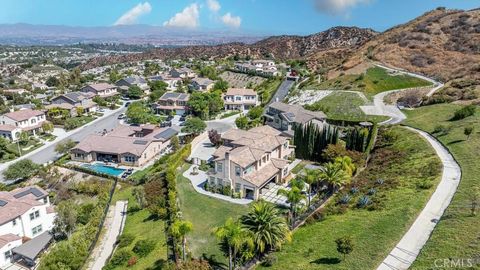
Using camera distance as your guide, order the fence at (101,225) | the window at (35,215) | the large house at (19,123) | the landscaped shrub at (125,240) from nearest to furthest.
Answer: the fence at (101,225) → the landscaped shrub at (125,240) → the window at (35,215) → the large house at (19,123)

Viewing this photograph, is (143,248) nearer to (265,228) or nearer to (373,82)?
(265,228)

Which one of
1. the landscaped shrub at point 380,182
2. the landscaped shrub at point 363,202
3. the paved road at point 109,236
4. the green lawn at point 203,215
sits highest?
the landscaped shrub at point 380,182

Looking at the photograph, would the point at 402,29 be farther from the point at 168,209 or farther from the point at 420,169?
the point at 168,209

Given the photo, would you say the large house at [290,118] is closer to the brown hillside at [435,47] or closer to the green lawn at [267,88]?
the green lawn at [267,88]

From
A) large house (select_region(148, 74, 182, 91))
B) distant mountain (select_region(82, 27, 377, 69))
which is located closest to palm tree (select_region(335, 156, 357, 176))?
large house (select_region(148, 74, 182, 91))

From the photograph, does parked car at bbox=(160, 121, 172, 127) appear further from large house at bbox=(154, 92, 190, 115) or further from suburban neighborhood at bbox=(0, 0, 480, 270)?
large house at bbox=(154, 92, 190, 115)

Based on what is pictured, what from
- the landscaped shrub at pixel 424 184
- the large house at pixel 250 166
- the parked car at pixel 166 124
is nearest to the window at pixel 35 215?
the large house at pixel 250 166
